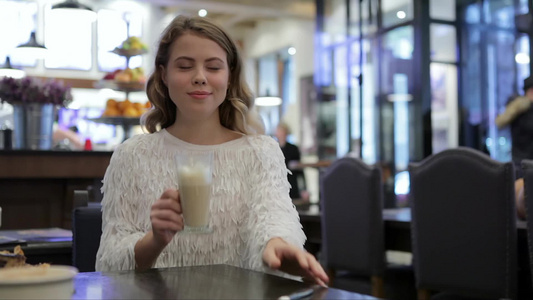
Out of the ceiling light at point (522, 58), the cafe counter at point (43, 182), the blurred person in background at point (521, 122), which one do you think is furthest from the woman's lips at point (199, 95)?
the ceiling light at point (522, 58)

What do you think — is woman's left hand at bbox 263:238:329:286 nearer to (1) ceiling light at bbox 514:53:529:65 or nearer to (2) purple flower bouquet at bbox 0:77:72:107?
(2) purple flower bouquet at bbox 0:77:72:107

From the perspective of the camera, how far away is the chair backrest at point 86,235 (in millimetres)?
1639

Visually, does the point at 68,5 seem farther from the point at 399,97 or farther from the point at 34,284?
the point at 34,284

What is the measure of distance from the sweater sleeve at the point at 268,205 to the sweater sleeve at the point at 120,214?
0.25 metres

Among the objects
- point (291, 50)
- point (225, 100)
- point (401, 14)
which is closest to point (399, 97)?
point (401, 14)

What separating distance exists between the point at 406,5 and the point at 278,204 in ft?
24.0

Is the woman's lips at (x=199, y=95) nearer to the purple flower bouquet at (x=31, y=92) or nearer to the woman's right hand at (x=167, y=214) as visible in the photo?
the woman's right hand at (x=167, y=214)

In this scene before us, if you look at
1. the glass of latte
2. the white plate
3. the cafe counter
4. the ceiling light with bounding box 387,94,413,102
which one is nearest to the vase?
the cafe counter

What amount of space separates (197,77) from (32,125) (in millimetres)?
2739

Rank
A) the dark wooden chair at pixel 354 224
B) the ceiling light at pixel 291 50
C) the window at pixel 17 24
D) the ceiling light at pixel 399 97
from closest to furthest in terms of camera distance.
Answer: the dark wooden chair at pixel 354 224
the ceiling light at pixel 399 97
the window at pixel 17 24
the ceiling light at pixel 291 50

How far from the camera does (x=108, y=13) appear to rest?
40.0 feet

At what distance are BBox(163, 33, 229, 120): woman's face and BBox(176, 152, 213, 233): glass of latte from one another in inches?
12.0

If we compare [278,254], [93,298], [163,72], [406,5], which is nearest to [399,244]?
[163,72]

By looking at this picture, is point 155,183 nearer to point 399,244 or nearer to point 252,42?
point 399,244
